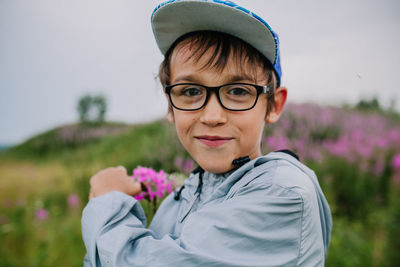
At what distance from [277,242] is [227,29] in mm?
922

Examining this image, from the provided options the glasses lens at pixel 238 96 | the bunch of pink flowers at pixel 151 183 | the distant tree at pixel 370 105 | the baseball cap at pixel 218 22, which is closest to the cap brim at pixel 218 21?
the baseball cap at pixel 218 22

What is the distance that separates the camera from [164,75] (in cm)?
157

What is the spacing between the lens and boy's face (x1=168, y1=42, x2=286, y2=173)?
48.2 inches

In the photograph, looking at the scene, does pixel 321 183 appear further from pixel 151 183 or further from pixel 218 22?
pixel 218 22

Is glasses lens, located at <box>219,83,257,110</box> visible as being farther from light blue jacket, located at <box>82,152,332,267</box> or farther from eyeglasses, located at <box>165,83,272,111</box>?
light blue jacket, located at <box>82,152,332,267</box>

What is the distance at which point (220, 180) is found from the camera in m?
1.34

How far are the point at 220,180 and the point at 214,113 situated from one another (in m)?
0.35

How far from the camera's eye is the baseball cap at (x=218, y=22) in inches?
46.9

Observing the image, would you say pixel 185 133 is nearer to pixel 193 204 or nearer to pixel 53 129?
pixel 193 204

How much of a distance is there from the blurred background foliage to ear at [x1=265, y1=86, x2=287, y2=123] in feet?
2.91

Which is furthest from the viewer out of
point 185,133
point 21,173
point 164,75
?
point 21,173

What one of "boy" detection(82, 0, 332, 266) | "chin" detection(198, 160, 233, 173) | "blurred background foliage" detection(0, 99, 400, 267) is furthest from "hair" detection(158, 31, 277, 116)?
"blurred background foliage" detection(0, 99, 400, 267)

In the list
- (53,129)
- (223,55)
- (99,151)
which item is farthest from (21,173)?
(223,55)

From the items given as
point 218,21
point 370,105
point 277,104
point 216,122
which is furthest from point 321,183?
point 370,105
